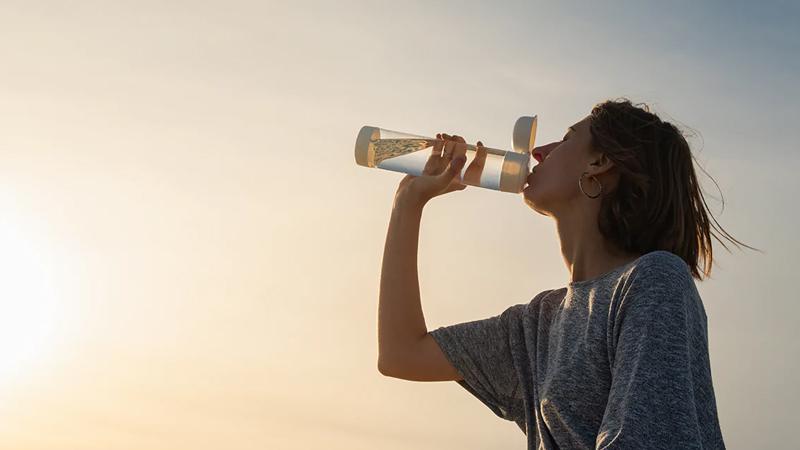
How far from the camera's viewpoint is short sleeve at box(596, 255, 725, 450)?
230cm

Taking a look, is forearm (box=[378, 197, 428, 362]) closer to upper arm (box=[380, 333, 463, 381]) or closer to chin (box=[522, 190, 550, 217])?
upper arm (box=[380, 333, 463, 381])

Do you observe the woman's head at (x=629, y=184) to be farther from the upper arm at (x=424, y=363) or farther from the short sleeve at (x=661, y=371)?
the upper arm at (x=424, y=363)

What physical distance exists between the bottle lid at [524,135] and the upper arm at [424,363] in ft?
2.40

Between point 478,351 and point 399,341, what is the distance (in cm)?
28

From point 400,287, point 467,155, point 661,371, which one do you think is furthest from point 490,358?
point 661,371

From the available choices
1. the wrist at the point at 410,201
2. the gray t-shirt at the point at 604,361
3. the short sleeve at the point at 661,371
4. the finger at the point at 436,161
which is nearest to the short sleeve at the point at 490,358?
the gray t-shirt at the point at 604,361

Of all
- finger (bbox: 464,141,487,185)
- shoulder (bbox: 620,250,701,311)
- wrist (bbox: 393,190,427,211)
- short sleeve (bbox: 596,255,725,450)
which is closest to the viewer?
short sleeve (bbox: 596,255,725,450)

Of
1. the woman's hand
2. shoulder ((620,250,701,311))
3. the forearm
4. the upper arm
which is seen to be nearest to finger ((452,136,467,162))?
the woman's hand

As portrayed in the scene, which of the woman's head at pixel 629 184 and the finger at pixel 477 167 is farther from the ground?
the finger at pixel 477 167

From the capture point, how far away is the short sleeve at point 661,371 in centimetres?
230

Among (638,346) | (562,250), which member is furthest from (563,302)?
(638,346)

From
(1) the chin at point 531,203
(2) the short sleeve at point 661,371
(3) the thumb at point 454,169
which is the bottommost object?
(2) the short sleeve at point 661,371

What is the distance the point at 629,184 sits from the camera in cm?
307

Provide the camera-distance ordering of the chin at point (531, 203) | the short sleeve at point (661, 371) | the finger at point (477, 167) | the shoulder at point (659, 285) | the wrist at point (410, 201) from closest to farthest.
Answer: the short sleeve at point (661, 371) → the shoulder at point (659, 285) → the chin at point (531, 203) → the wrist at point (410, 201) → the finger at point (477, 167)
